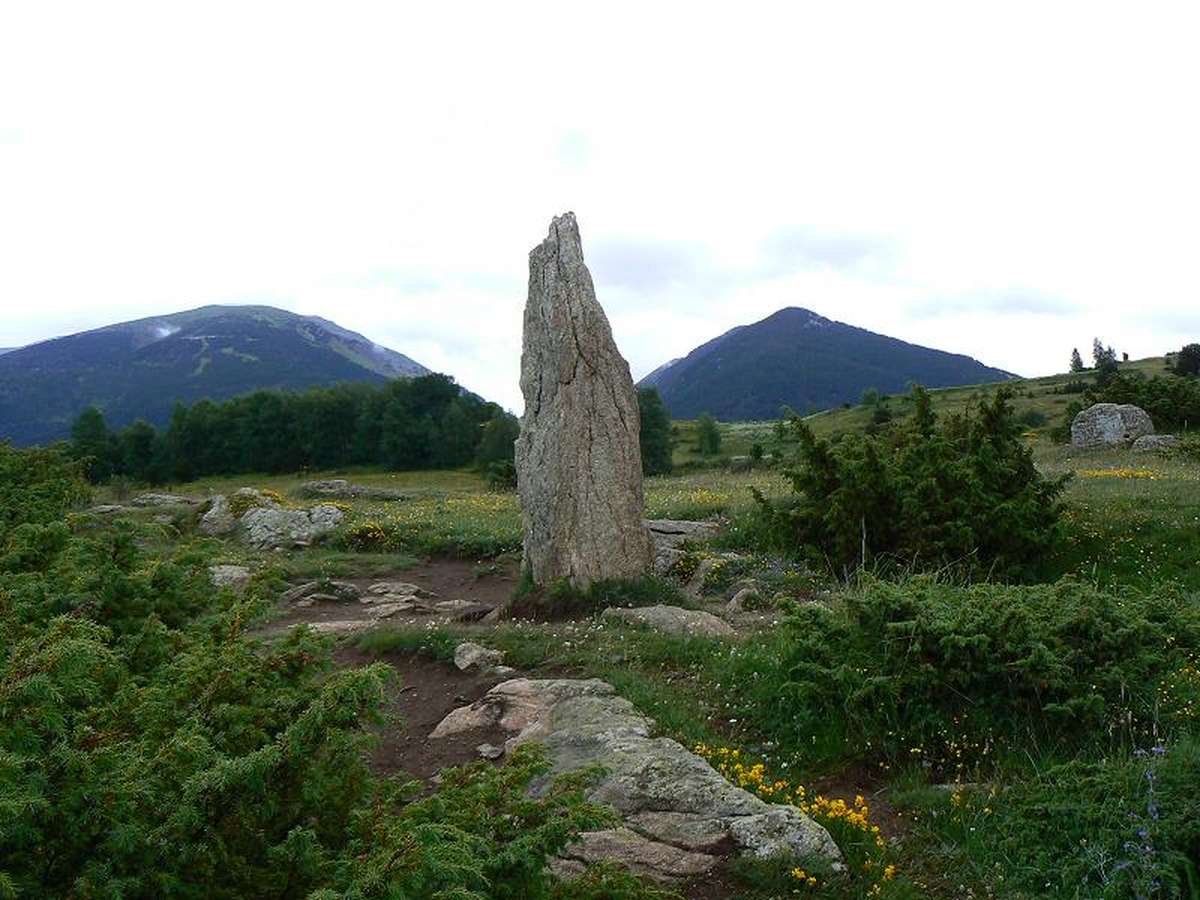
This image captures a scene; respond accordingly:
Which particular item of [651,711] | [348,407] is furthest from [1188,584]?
[348,407]

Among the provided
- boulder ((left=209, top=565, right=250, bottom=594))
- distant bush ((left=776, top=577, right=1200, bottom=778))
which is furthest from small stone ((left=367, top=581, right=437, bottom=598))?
distant bush ((left=776, top=577, right=1200, bottom=778))

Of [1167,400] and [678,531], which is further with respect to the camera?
[1167,400]

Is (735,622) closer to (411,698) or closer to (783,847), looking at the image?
(411,698)

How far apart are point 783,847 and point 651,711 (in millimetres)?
2509

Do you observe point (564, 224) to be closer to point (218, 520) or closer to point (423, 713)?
point (423, 713)

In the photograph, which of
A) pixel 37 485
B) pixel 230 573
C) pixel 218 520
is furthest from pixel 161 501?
pixel 230 573

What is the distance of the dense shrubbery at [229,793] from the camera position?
3336 millimetres

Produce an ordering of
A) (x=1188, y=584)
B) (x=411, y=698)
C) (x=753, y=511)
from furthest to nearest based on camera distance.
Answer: (x=753, y=511) < (x=1188, y=584) < (x=411, y=698)

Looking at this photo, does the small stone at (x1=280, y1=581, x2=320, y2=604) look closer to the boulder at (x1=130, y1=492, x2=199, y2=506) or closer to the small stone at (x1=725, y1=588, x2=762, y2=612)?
the small stone at (x1=725, y1=588, x2=762, y2=612)

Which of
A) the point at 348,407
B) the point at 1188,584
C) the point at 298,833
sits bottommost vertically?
the point at 1188,584

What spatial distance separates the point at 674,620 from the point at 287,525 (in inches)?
610

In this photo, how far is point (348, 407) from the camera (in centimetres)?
8475

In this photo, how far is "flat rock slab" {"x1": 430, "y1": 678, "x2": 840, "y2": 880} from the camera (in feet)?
19.1

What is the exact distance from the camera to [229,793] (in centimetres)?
369
